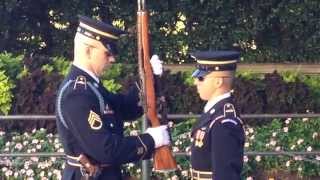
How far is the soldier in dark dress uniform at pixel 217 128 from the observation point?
4758mm

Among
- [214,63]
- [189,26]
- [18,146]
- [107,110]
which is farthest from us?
[189,26]

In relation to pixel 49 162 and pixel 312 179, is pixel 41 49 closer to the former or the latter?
pixel 49 162

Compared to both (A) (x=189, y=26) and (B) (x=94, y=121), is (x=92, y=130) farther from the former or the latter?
(A) (x=189, y=26)

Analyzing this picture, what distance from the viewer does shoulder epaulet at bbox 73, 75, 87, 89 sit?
4.78 meters

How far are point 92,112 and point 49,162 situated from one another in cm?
323

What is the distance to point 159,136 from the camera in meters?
4.90

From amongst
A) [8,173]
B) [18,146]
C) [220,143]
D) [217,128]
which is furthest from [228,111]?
[18,146]

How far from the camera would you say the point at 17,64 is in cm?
939

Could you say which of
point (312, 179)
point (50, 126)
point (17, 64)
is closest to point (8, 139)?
point (50, 126)

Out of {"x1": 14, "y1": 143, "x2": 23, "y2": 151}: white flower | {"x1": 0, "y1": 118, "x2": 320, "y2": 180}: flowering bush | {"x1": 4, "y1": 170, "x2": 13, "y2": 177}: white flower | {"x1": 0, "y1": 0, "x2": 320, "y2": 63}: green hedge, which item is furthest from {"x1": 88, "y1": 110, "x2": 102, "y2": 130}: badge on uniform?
{"x1": 0, "y1": 0, "x2": 320, "y2": 63}: green hedge

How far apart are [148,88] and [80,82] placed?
45cm

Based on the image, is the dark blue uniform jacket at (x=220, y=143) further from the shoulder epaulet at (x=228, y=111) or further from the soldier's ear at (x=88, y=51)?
the soldier's ear at (x=88, y=51)

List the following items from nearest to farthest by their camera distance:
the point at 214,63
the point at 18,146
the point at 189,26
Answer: the point at 214,63
the point at 18,146
the point at 189,26

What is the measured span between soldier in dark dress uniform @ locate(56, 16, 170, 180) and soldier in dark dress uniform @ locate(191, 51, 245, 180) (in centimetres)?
22
